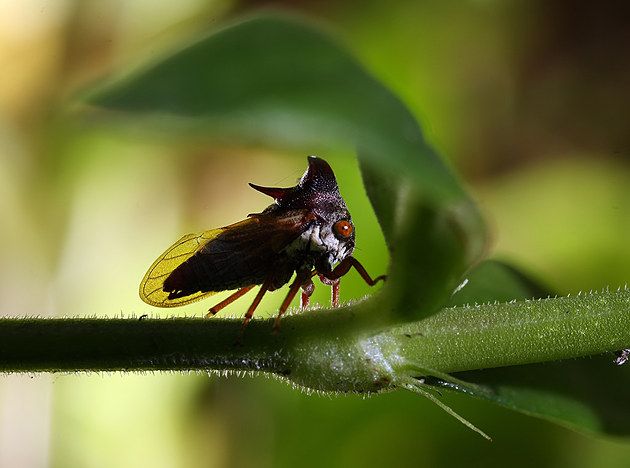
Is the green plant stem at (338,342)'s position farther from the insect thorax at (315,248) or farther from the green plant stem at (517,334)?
the insect thorax at (315,248)

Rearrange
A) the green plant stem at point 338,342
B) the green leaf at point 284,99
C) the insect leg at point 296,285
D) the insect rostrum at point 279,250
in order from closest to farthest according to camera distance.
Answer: the green leaf at point 284,99 → the green plant stem at point 338,342 → the insect leg at point 296,285 → the insect rostrum at point 279,250

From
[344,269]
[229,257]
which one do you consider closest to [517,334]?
[344,269]

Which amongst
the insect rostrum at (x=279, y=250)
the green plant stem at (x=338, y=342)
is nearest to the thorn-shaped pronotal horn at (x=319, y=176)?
the insect rostrum at (x=279, y=250)

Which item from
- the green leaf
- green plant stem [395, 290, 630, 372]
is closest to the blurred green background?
green plant stem [395, 290, 630, 372]

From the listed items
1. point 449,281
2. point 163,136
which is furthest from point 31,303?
point 163,136

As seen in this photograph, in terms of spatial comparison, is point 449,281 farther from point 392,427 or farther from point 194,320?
point 392,427

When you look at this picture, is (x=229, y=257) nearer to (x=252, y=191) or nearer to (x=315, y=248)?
(x=315, y=248)

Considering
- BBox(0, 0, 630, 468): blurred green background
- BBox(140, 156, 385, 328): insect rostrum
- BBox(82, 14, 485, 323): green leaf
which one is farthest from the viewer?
BBox(0, 0, 630, 468): blurred green background

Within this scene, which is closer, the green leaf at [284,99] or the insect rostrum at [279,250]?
the green leaf at [284,99]

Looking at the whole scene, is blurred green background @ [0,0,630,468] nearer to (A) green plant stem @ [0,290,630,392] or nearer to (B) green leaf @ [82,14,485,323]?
(A) green plant stem @ [0,290,630,392]
